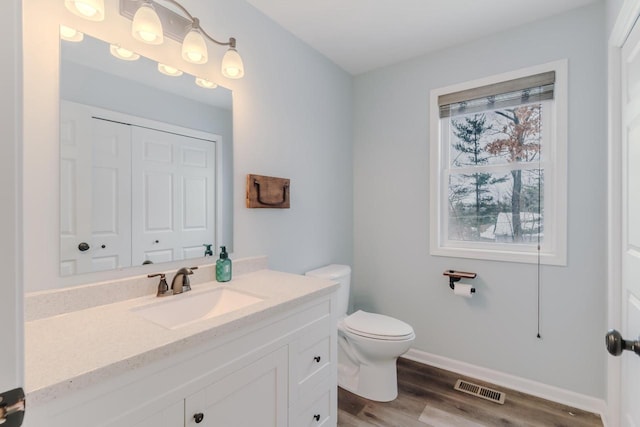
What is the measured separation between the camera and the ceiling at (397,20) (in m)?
1.81

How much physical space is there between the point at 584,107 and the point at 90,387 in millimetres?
2615

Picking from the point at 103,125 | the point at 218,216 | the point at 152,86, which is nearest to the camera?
the point at 103,125

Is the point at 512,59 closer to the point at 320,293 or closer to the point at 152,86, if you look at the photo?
the point at 320,293

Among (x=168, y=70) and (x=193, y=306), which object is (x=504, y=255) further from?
(x=168, y=70)

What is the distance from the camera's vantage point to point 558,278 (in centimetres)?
192

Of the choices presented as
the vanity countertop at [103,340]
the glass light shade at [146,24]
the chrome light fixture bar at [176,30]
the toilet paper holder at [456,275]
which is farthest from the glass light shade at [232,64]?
the toilet paper holder at [456,275]

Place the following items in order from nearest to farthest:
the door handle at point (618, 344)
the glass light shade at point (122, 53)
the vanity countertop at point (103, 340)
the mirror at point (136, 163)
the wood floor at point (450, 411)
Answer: the vanity countertop at point (103, 340), the door handle at point (618, 344), the mirror at point (136, 163), the glass light shade at point (122, 53), the wood floor at point (450, 411)

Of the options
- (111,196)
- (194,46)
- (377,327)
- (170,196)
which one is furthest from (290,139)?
(377,327)

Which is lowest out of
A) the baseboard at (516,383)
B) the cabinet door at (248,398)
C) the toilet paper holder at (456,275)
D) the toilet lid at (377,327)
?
the baseboard at (516,383)

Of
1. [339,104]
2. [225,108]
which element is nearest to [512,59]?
[339,104]

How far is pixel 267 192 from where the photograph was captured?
6.14 ft

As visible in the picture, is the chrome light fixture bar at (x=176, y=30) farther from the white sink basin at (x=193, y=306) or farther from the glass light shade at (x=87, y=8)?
the white sink basin at (x=193, y=306)

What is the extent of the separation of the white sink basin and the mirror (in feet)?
0.73

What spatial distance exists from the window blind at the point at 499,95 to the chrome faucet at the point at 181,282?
209cm
